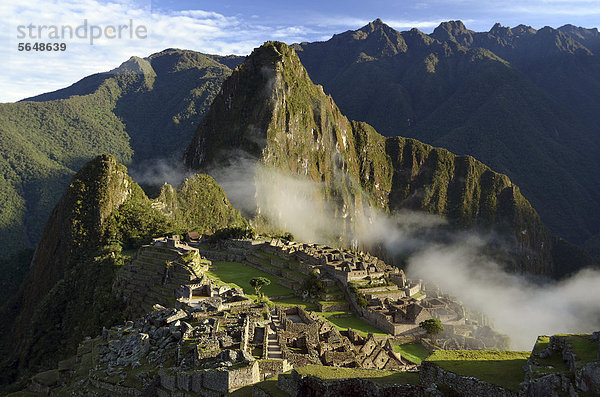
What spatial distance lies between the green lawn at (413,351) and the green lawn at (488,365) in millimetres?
27741

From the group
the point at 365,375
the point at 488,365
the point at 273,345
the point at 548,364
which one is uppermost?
the point at 548,364

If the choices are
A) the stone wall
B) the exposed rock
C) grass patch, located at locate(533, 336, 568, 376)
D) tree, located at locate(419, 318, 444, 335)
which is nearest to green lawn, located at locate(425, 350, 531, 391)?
grass patch, located at locate(533, 336, 568, 376)

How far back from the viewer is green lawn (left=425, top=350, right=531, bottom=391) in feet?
45.0

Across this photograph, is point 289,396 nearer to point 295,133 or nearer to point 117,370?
point 117,370

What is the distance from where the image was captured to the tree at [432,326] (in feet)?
165

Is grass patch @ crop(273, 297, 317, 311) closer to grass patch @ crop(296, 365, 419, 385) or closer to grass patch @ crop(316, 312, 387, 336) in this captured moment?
grass patch @ crop(316, 312, 387, 336)

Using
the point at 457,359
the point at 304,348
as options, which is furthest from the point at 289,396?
the point at 304,348

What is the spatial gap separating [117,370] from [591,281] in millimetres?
212896

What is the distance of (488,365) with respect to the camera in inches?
595

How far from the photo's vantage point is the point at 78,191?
92.7 metres

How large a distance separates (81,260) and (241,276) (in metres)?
35.3

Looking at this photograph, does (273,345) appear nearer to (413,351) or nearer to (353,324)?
(413,351)

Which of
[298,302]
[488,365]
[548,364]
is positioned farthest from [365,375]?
[298,302]

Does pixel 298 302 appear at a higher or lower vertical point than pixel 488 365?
lower
